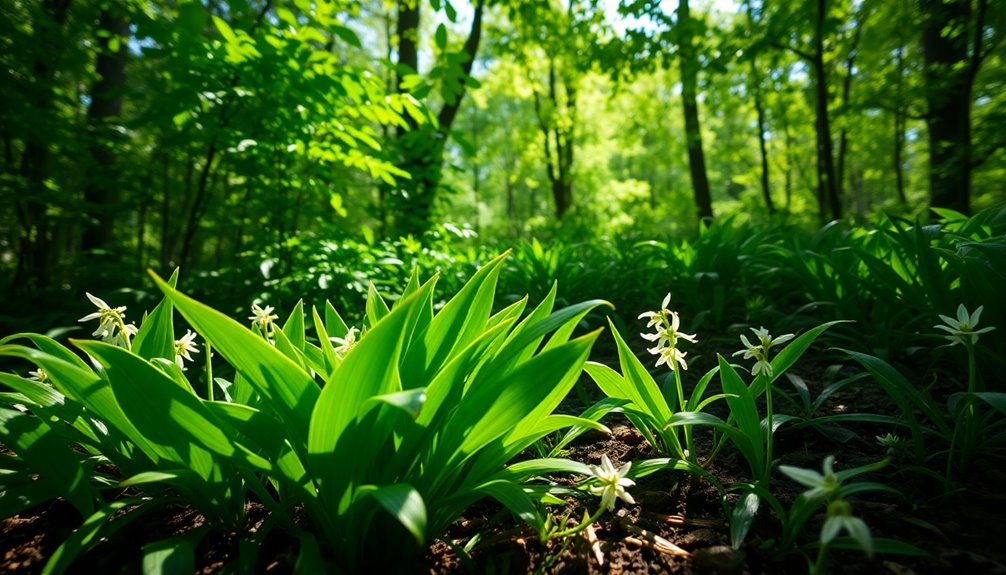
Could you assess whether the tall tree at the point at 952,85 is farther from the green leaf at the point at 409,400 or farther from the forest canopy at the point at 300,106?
the green leaf at the point at 409,400

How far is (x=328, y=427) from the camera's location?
0.87m

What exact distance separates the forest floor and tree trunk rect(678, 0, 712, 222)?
4495mm

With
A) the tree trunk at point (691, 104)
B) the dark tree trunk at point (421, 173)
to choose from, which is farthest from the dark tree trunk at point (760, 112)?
the dark tree trunk at point (421, 173)

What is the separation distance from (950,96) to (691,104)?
15.5 ft

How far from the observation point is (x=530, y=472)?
46.1 inches

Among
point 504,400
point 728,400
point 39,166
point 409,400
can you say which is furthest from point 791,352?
point 39,166

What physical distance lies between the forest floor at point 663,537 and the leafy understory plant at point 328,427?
10 cm

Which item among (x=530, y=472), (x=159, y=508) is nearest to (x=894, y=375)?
(x=530, y=472)

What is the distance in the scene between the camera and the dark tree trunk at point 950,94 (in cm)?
371

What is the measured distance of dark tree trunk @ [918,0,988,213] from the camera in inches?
146

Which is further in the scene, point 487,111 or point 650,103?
point 487,111

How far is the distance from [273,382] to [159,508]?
0.74 m

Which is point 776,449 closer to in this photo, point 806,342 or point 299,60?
point 806,342

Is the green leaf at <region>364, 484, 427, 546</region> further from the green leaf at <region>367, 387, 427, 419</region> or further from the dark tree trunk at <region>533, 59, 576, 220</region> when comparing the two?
the dark tree trunk at <region>533, 59, 576, 220</region>
